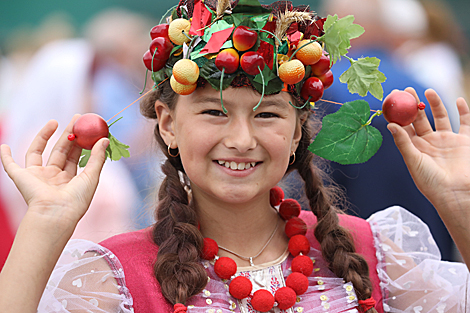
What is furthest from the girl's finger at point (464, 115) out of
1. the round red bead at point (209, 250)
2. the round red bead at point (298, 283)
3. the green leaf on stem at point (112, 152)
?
the green leaf on stem at point (112, 152)

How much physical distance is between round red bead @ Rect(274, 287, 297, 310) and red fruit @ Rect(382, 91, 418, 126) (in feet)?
2.52

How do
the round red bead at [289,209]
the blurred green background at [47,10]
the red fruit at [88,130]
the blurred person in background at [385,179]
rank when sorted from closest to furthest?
the red fruit at [88,130]
the round red bead at [289,209]
the blurred person in background at [385,179]
the blurred green background at [47,10]

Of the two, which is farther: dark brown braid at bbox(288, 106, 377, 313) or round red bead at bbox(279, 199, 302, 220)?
round red bead at bbox(279, 199, 302, 220)

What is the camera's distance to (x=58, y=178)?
5.64ft

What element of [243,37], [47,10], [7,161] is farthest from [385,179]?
[47,10]

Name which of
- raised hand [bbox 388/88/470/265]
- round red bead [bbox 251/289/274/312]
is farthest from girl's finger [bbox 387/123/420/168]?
round red bead [bbox 251/289/274/312]

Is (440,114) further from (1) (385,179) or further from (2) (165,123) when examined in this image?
(1) (385,179)

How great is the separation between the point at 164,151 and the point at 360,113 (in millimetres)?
842

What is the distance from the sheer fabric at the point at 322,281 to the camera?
1.71 meters

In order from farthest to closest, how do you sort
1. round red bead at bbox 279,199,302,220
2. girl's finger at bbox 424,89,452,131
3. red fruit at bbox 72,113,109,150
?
round red bead at bbox 279,199,302,220
girl's finger at bbox 424,89,452,131
red fruit at bbox 72,113,109,150

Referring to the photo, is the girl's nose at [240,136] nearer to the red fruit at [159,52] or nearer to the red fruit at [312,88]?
the red fruit at [312,88]

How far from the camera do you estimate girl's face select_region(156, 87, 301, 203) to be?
1747mm

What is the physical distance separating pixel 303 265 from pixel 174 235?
0.53m

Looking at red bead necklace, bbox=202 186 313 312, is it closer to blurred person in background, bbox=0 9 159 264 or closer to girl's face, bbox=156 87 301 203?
girl's face, bbox=156 87 301 203
